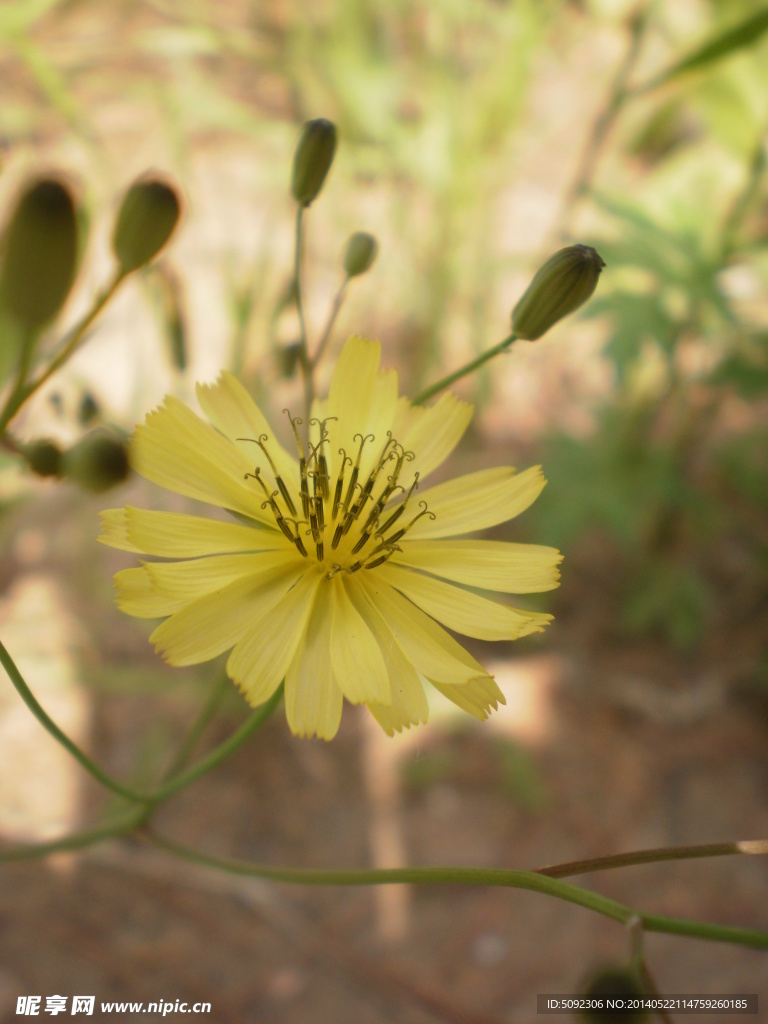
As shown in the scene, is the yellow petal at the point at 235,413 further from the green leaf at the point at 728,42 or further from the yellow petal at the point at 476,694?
the green leaf at the point at 728,42

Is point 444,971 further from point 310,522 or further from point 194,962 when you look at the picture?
point 310,522

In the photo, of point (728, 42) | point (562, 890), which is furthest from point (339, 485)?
point (728, 42)

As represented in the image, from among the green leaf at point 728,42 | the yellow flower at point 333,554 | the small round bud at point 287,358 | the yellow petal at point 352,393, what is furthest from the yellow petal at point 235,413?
the green leaf at point 728,42

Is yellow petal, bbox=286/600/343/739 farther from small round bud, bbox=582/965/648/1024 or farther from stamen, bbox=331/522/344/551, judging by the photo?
small round bud, bbox=582/965/648/1024

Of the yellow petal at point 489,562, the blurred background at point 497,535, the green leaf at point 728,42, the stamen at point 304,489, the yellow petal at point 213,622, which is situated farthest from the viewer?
the blurred background at point 497,535

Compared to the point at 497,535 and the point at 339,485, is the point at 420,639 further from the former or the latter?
the point at 497,535

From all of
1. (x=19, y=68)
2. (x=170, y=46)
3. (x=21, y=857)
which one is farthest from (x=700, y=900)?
(x=19, y=68)

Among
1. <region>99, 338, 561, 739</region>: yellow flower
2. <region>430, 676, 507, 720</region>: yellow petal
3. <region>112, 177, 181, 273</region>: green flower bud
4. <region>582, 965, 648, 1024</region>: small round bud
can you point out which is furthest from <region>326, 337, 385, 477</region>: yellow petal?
<region>582, 965, 648, 1024</region>: small round bud
